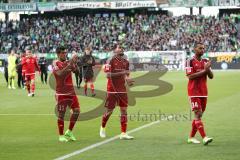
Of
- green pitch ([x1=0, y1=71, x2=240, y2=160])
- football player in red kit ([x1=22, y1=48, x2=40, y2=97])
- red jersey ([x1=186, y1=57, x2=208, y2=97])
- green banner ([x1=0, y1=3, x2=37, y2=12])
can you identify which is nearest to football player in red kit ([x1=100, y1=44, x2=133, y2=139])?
green pitch ([x1=0, y1=71, x2=240, y2=160])

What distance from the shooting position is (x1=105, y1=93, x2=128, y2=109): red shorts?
49.7 ft

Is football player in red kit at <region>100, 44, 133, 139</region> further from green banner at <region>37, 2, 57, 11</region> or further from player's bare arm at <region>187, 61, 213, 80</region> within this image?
green banner at <region>37, 2, 57, 11</region>

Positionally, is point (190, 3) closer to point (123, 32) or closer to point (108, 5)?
point (123, 32)

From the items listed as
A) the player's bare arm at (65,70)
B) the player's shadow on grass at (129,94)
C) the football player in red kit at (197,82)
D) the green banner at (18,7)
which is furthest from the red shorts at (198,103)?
the green banner at (18,7)

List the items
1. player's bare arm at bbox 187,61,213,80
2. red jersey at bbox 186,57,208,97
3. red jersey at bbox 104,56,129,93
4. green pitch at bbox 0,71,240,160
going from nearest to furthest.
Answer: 1. green pitch at bbox 0,71,240,160
2. player's bare arm at bbox 187,61,213,80
3. red jersey at bbox 186,57,208,97
4. red jersey at bbox 104,56,129,93

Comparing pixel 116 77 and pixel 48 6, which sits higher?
pixel 48 6

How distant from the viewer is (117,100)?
1527cm

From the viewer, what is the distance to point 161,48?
61531 millimetres

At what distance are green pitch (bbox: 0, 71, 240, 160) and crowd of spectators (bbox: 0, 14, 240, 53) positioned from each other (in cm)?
3534

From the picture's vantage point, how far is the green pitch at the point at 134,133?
41.7 ft

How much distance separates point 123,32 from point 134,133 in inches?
2017

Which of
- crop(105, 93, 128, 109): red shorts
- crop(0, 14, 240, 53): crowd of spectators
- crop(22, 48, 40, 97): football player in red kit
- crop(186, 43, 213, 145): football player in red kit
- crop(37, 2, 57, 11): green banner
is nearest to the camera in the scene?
crop(186, 43, 213, 145): football player in red kit

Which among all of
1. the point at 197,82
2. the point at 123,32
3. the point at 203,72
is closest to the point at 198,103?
the point at 197,82

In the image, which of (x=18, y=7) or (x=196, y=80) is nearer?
(x=196, y=80)
